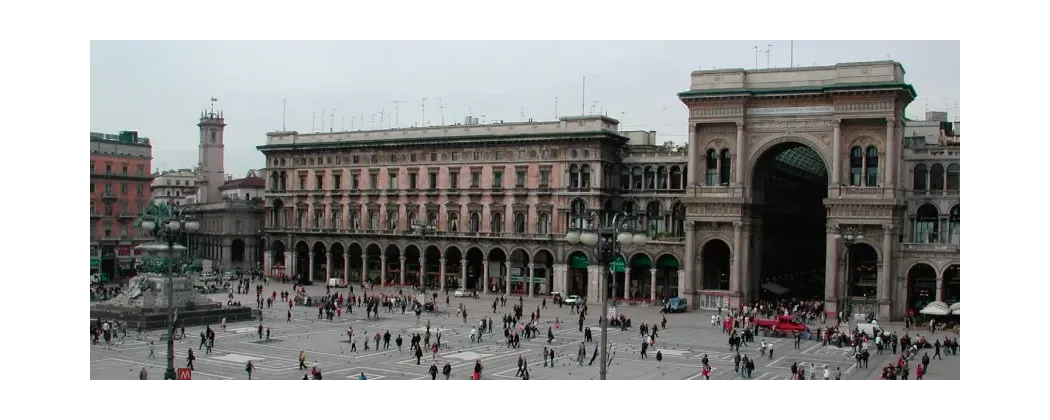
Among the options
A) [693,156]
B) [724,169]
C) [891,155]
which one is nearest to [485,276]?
[693,156]

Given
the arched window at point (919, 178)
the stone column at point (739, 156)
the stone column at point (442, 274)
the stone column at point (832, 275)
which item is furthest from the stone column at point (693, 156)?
the stone column at point (442, 274)

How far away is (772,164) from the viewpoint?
74.4m

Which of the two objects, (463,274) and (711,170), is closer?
(711,170)

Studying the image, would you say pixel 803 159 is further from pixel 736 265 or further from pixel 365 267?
pixel 365 267

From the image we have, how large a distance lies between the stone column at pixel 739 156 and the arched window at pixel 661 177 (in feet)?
28.6

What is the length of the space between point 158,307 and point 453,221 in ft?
99.9

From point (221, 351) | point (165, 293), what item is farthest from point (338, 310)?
point (221, 351)

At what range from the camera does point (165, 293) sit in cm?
5653

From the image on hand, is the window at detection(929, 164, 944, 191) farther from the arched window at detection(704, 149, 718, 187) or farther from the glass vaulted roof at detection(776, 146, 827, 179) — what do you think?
the arched window at detection(704, 149, 718, 187)

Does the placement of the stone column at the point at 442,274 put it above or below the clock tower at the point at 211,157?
below

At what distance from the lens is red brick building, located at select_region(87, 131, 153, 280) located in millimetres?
85625

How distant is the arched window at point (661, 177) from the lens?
246 feet

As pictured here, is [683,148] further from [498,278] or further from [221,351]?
[221,351]

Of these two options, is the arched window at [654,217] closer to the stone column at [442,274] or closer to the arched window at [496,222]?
the arched window at [496,222]
